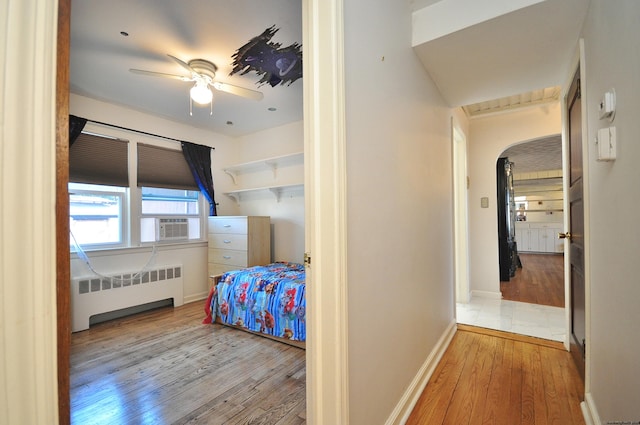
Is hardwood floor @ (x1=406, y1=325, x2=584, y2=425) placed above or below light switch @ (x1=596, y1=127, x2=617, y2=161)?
below

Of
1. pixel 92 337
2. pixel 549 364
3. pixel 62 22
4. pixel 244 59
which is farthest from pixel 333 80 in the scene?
pixel 92 337

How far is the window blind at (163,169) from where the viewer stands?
3.55 meters

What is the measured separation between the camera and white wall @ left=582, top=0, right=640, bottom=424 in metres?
0.91

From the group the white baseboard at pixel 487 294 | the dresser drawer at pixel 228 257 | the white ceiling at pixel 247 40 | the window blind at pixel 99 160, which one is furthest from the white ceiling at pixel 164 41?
the white baseboard at pixel 487 294

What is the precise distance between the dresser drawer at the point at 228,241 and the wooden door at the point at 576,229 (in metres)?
3.34

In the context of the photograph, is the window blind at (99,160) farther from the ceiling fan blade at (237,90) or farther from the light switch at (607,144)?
the light switch at (607,144)

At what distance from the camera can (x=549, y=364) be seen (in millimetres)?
2053

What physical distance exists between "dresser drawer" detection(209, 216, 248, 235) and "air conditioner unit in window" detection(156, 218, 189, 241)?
363 millimetres

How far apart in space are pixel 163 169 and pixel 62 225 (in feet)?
12.3

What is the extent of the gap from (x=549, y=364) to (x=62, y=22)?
3.12m

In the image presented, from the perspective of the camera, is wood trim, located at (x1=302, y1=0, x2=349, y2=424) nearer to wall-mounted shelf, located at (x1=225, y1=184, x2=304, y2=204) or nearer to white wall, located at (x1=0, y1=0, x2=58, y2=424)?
white wall, located at (x1=0, y1=0, x2=58, y2=424)

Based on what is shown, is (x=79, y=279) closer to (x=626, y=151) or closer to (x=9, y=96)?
(x=9, y=96)

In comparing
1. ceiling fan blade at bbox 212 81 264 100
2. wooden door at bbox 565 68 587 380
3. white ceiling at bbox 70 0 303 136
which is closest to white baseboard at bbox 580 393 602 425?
wooden door at bbox 565 68 587 380

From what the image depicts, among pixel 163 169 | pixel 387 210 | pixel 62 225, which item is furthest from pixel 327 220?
pixel 163 169
